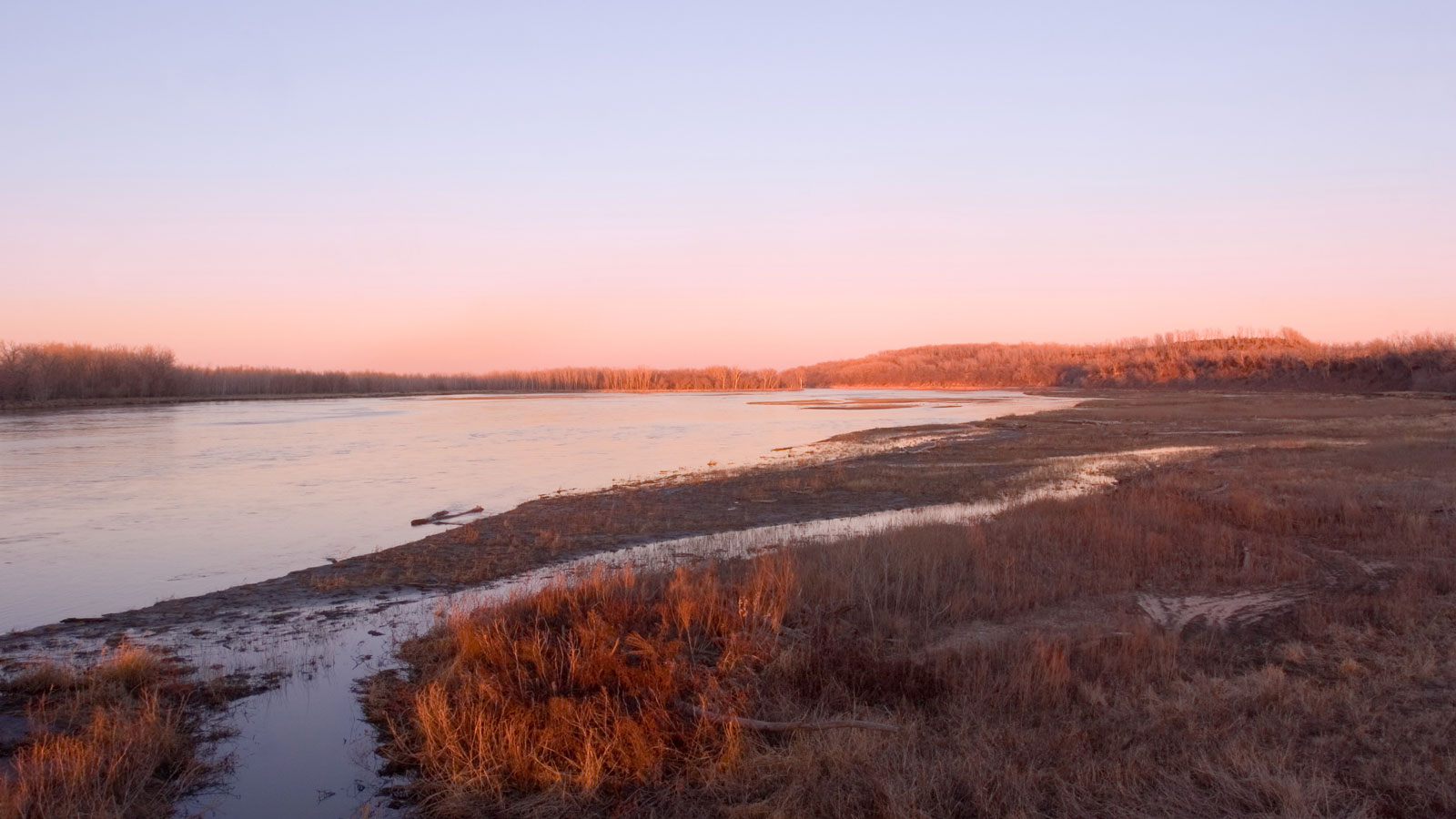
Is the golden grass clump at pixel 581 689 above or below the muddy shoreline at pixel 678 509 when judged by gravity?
above

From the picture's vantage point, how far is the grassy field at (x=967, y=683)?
15.3 feet

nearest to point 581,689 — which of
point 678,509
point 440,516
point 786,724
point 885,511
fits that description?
point 786,724

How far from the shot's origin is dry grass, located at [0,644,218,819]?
465 cm

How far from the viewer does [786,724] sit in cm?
542

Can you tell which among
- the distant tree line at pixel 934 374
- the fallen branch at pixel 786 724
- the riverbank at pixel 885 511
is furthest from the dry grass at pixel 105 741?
the distant tree line at pixel 934 374

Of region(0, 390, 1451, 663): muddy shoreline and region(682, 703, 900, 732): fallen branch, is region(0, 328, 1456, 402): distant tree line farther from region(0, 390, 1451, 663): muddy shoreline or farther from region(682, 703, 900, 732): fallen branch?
region(682, 703, 900, 732): fallen branch

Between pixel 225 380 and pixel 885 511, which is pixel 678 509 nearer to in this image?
pixel 885 511

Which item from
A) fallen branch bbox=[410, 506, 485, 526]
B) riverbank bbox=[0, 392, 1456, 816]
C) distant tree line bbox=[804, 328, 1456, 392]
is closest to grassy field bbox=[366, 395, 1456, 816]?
riverbank bbox=[0, 392, 1456, 816]

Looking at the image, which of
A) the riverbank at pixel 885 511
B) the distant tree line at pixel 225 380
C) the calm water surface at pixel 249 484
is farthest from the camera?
the distant tree line at pixel 225 380

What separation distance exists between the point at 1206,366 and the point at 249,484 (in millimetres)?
115178

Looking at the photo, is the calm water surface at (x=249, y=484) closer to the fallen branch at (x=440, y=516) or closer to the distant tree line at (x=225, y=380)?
the fallen branch at (x=440, y=516)

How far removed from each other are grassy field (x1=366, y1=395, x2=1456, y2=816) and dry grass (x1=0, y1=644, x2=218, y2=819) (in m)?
1.34

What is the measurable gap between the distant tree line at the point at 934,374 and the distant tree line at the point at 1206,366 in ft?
0.64

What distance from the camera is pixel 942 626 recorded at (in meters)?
8.04
